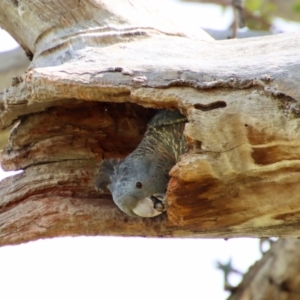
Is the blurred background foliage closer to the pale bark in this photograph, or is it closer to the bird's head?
the pale bark

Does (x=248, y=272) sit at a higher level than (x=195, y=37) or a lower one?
lower

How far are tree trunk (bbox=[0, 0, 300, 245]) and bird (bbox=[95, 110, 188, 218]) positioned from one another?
0.18ft

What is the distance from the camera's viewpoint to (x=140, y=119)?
160cm

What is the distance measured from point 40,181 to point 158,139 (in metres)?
0.31

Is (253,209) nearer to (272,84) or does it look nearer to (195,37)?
(272,84)

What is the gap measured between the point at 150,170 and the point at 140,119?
220 mm

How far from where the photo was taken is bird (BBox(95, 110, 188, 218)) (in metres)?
1.37

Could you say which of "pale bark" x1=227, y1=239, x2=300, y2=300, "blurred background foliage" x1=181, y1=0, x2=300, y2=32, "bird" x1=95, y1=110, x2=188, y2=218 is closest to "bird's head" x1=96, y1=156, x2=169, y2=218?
"bird" x1=95, y1=110, x2=188, y2=218

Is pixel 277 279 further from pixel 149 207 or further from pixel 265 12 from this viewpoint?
pixel 265 12

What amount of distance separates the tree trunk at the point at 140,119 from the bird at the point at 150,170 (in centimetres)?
5

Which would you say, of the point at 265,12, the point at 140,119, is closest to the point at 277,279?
the point at 140,119

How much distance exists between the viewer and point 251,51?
1.37 metres

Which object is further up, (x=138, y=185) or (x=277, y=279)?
(x=277, y=279)

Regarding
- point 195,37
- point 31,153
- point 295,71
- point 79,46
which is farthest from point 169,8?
point 295,71
